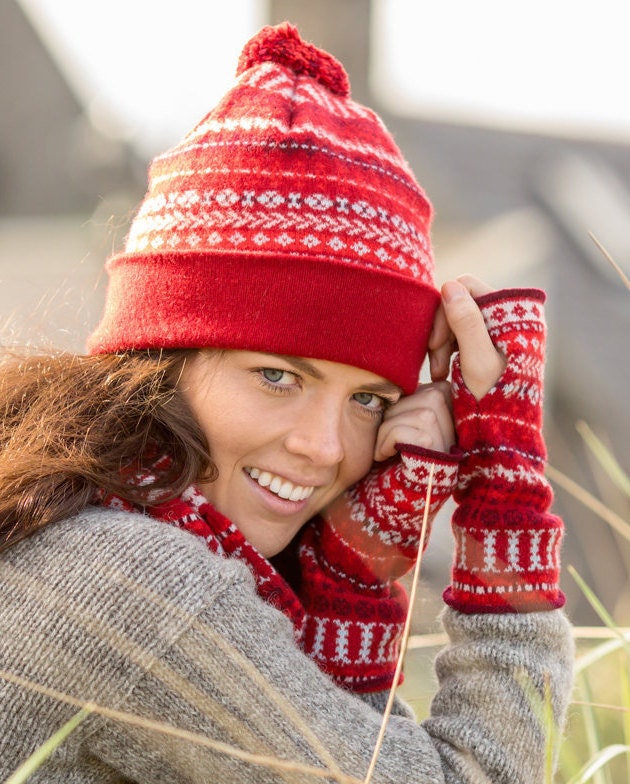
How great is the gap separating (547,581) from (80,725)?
2.92ft

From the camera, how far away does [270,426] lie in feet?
5.90

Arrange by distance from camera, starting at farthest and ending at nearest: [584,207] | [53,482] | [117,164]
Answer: [117,164] → [584,207] → [53,482]

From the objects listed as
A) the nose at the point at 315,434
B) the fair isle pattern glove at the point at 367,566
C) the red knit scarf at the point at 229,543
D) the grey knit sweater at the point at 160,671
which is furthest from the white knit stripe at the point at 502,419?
the grey knit sweater at the point at 160,671

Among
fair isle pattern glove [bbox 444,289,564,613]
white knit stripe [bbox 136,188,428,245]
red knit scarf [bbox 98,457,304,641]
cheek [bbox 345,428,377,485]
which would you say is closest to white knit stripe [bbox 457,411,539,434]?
fair isle pattern glove [bbox 444,289,564,613]

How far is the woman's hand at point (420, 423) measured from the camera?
193 cm

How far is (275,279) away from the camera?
1798mm

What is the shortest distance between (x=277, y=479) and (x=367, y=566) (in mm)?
311

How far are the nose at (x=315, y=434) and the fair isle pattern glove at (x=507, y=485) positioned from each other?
302 mm

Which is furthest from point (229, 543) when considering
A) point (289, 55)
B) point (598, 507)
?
Result: point (289, 55)

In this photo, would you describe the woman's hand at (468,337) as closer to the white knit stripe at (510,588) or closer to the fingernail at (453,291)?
the fingernail at (453,291)

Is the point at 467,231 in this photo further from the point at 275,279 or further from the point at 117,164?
the point at 275,279

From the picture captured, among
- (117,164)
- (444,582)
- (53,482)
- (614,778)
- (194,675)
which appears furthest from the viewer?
(117,164)

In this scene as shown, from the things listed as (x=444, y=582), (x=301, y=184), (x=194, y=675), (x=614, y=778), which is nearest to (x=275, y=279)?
(x=301, y=184)

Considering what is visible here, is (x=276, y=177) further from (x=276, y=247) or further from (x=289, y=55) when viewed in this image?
(x=289, y=55)
